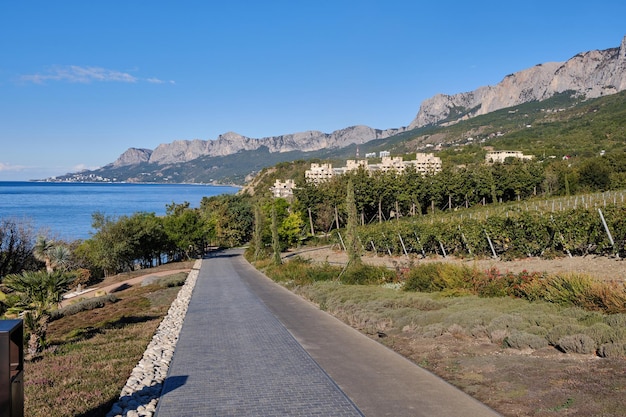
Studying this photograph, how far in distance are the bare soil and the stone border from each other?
16.2ft

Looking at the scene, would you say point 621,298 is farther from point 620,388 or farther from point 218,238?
point 218,238

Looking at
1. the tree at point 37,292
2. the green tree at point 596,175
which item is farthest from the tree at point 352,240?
the green tree at point 596,175

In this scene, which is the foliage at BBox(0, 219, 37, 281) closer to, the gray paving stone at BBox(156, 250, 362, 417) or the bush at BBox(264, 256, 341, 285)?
the bush at BBox(264, 256, 341, 285)

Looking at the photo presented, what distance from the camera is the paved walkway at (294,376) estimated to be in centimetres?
723

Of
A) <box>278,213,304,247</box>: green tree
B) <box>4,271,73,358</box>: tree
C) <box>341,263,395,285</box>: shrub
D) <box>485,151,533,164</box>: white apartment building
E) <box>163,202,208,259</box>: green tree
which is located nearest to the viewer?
<box>4,271,73,358</box>: tree

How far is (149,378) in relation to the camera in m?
8.98

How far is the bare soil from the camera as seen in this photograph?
259 inches

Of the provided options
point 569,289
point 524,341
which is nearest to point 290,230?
point 569,289

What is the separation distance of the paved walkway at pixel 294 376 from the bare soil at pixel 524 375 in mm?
420

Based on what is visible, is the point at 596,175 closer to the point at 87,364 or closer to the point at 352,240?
the point at 352,240

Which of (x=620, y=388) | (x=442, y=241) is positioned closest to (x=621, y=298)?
(x=620, y=388)

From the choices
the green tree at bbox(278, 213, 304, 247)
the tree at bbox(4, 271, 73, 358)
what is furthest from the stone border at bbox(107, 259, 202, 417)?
the green tree at bbox(278, 213, 304, 247)

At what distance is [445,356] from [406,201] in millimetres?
63115

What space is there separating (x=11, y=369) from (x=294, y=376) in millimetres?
5774
